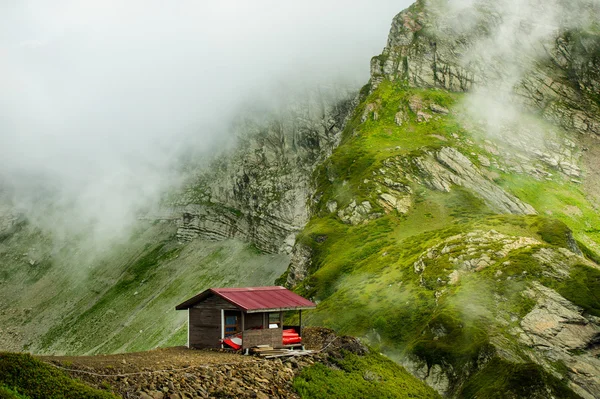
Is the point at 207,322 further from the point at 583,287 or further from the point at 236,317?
the point at 583,287

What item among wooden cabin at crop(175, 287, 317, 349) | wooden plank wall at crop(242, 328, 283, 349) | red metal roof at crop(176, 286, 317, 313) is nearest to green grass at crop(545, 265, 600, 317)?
red metal roof at crop(176, 286, 317, 313)

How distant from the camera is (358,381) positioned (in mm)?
39219

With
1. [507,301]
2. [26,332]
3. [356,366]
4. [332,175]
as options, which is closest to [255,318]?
[356,366]

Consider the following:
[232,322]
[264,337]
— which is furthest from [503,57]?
[264,337]

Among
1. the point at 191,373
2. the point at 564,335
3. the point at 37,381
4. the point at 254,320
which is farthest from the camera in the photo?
the point at 564,335

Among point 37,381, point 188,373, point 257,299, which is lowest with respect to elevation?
point 257,299

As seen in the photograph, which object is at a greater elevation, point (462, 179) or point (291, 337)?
point (291, 337)

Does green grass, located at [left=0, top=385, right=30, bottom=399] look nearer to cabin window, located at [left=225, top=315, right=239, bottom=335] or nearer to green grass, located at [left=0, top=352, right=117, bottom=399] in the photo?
green grass, located at [left=0, top=352, right=117, bottom=399]

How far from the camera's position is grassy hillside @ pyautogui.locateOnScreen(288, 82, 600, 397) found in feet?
191

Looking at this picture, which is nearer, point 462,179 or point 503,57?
point 462,179

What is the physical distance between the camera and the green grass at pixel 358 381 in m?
35.2

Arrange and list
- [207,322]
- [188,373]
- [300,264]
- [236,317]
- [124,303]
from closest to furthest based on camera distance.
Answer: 1. [188,373]
2. [236,317]
3. [207,322]
4. [300,264]
5. [124,303]

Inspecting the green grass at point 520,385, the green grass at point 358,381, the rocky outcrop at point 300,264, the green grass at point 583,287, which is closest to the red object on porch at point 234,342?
the green grass at point 358,381

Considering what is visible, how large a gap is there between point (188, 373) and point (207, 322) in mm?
13723
